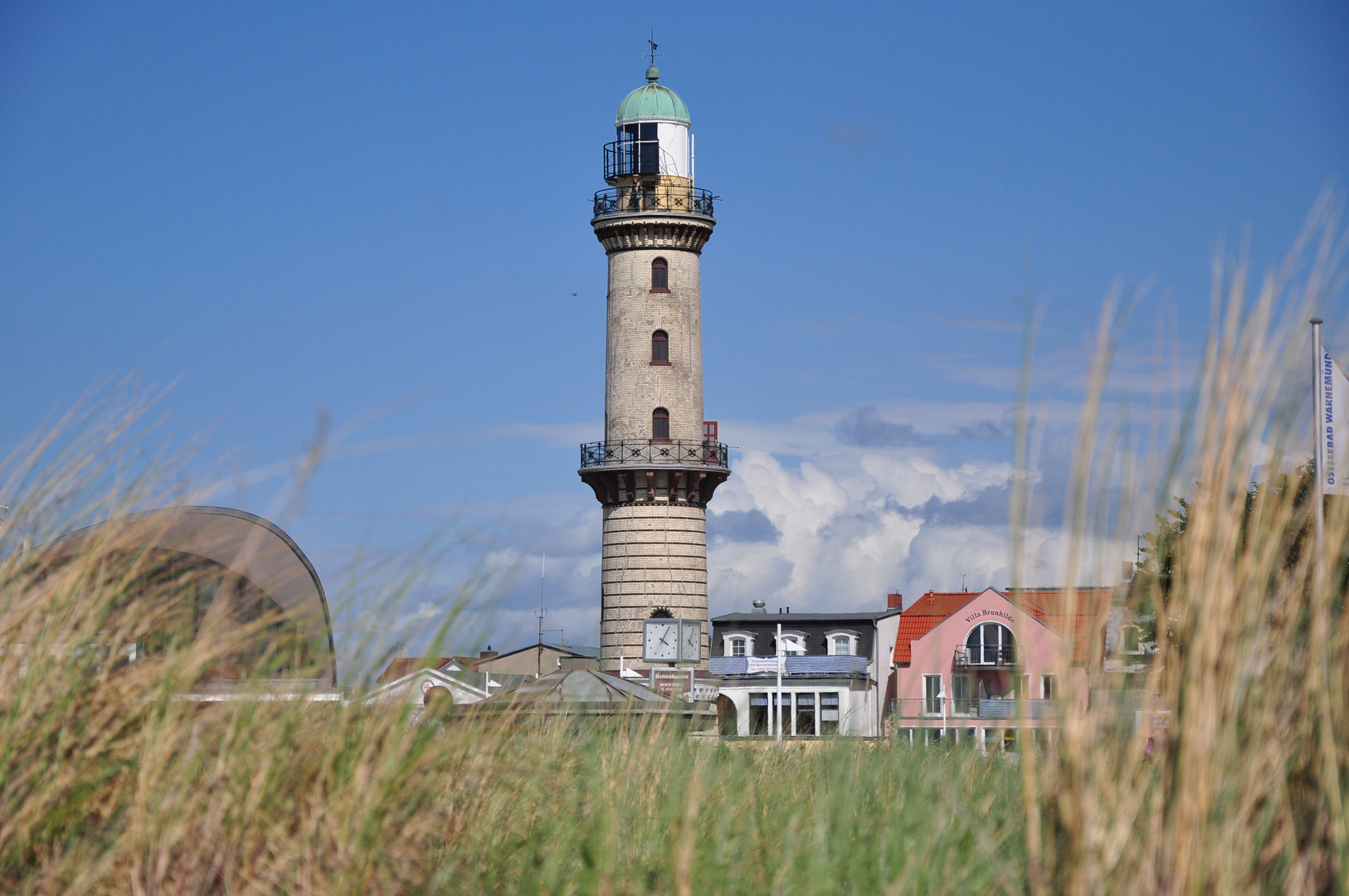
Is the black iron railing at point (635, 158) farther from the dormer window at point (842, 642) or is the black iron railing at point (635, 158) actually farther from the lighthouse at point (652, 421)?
the dormer window at point (842, 642)

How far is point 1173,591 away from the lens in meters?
2.76

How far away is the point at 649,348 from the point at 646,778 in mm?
32319

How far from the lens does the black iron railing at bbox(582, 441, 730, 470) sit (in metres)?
37.1

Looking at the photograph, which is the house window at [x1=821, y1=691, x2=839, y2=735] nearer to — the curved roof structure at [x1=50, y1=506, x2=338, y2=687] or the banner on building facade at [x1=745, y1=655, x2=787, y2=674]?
the banner on building facade at [x1=745, y1=655, x2=787, y2=674]

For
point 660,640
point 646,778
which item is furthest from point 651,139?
point 646,778

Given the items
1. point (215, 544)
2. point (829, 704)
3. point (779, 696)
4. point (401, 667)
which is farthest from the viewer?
point (829, 704)

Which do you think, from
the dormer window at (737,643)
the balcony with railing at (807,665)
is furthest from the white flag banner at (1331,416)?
the dormer window at (737,643)

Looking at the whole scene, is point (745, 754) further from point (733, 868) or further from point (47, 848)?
point (47, 848)

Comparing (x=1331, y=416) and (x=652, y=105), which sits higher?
(x=652, y=105)

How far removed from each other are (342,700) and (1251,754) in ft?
7.70

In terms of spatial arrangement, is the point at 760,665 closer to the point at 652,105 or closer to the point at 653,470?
the point at 653,470

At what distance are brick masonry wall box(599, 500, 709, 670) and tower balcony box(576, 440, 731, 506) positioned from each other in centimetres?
27

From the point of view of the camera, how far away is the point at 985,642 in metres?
43.2

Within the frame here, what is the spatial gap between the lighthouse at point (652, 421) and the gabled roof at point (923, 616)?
10.3m
